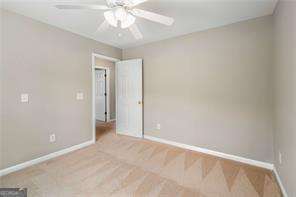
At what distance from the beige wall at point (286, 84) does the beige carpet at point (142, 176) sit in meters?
0.41

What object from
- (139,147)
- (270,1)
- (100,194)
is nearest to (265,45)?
(270,1)

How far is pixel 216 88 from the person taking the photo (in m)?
2.61

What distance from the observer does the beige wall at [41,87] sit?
2061mm

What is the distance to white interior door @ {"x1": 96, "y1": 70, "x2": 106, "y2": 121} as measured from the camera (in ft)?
17.7

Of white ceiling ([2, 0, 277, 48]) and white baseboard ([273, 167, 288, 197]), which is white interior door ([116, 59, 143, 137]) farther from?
white baseboard ([273, 167, 288, 197])

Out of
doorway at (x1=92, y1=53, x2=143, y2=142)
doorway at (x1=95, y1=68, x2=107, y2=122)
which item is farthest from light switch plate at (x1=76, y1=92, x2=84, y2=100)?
doorway at (x1=95, y1=68, x2=107, y2=122)

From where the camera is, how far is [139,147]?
120 inches

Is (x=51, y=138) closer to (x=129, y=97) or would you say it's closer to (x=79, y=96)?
(x=79, y=96)

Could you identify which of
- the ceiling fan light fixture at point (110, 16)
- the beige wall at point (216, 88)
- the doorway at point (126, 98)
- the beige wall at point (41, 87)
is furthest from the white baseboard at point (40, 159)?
the ceiling fan light fixture at point (110, 16)

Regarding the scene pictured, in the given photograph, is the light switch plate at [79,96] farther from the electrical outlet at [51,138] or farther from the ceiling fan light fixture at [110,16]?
the ceiling fan light fixture at [110,16]

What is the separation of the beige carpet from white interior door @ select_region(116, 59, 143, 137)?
41.3 inches

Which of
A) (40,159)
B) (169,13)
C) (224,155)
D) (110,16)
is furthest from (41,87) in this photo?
(224,155)

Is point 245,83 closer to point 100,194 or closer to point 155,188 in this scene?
point 155,188

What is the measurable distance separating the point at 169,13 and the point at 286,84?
5.73 ft
